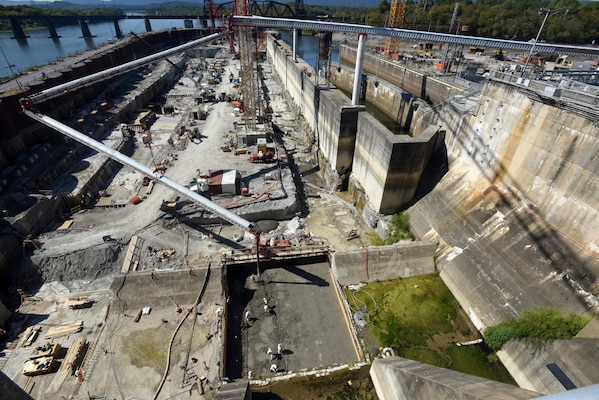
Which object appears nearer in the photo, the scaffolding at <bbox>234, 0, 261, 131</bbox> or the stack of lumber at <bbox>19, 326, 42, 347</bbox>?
the stack of lumber at <bbox>19, 326, 42, 347</bbox>

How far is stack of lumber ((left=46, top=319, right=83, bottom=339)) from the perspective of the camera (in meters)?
17.5

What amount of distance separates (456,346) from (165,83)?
66.0 metres

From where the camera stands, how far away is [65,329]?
699 inches

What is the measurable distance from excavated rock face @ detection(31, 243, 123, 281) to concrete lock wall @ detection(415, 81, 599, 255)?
2920 cm

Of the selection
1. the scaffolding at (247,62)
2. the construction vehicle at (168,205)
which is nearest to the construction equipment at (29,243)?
the construction vehicle at (168,205)

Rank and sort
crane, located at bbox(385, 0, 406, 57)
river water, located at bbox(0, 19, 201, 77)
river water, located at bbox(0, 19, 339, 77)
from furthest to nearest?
1. river water, located at bbox(0, 19, 339, 77)
2. river water, located at bbox(0, 19, 201, 77)
3. crane, located at bbox(385, 0, 406, 57)

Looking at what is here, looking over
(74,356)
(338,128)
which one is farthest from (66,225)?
(338,128)

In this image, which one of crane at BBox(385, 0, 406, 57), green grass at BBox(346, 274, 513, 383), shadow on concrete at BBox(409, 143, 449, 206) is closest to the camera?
green grass at BBox(346, 274, 513, 383)

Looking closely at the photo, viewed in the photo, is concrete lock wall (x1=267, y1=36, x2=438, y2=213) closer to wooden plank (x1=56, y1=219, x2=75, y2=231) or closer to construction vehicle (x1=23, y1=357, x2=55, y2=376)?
construction vehicle (x1=23, y1=357, x2=55, y2=376)

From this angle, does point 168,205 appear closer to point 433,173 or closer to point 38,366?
→ point 38,366

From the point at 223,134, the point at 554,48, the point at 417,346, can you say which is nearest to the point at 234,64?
the point at 223,134

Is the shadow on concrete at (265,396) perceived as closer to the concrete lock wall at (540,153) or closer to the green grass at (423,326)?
the green grass at (423,326)

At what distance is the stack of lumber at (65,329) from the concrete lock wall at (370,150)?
23.5 meters

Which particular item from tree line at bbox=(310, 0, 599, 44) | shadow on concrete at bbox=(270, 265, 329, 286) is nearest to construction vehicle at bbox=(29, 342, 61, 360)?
shadow on concrete at bbox=(270, 265, 329, 286)
